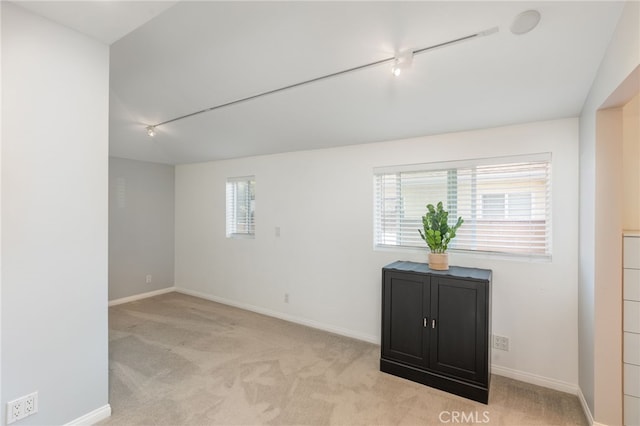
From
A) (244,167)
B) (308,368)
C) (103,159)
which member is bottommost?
(308,368)

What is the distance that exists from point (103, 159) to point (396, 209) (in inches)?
105

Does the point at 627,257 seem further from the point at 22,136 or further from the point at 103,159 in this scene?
the point at 22,136

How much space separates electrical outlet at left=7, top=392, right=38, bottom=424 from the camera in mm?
1672

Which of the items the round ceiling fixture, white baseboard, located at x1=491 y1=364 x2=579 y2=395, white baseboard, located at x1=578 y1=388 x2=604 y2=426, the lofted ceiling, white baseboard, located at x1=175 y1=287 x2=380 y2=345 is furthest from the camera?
white baseboard, located at x1=175 y1=287 x2=380 y2=345

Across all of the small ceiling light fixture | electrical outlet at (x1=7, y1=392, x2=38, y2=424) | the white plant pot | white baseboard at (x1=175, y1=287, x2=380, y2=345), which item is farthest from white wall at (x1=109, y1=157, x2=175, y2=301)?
the white plant pot

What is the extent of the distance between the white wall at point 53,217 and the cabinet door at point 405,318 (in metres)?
2.18

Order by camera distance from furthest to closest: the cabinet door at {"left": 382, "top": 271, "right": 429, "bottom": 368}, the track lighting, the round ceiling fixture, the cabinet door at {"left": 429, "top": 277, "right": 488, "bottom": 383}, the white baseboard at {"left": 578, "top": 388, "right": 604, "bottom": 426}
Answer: the cabinet door at {"left": 382, "top": 271, "right": 429, "bottom": 368}
the cabinet door at {"left": 429, "top": 277, "right": 488, "bottom": 383}
the white baseboard at {"left": 578, "top": 388, "right": 604, "bottom": 426}
the track lighting
the round ceiling fixture

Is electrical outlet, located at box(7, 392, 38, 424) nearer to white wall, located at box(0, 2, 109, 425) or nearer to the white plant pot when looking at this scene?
white wall, located at box(0, 2, 109, 425)

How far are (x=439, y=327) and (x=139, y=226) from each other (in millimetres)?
4672

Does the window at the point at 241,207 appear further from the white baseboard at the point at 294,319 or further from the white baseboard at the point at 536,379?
the white baseboard at the point at 536,379

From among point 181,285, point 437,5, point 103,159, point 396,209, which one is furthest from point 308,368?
point 181,285

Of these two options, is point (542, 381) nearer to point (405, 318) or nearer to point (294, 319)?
point (405, 318)

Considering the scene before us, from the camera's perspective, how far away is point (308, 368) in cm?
279

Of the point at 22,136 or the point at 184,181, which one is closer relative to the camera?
the point at 22,136
